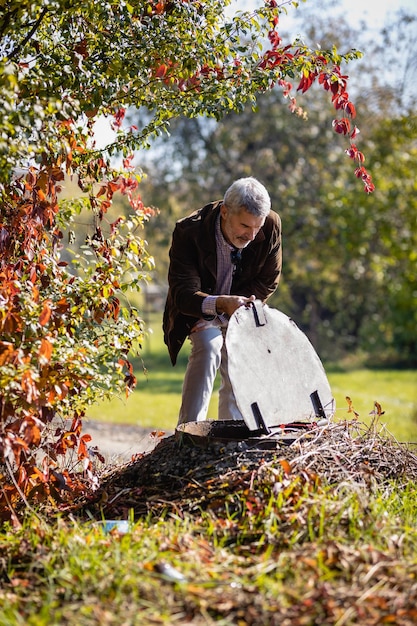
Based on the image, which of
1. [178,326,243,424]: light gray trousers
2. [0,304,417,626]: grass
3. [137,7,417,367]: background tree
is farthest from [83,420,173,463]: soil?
[137,7,417,367]: background tree

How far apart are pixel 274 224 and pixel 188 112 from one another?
97 centimetres

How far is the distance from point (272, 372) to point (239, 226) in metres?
0.86

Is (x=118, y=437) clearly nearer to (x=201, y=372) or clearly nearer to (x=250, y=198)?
(x=201, y=372)

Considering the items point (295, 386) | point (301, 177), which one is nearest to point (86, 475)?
point (295, 386)

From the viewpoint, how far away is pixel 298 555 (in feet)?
10.0

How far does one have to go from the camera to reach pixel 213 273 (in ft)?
16.0

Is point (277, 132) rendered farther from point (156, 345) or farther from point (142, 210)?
point (142, 210)

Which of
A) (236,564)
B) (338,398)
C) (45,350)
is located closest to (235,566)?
(236,564)

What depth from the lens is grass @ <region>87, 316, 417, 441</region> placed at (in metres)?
11.0

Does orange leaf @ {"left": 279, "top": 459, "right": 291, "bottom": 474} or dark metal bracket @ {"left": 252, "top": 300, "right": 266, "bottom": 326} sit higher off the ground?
dark metal bracket @ {"left": 252, "top": 300, "right": 266, "bottom": 326}

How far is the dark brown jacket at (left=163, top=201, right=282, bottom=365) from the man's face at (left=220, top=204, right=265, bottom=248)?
10cm

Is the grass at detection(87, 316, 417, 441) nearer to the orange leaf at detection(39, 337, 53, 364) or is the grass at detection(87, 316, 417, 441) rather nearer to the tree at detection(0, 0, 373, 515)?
the tree at detection(0, 0, 373, 515)

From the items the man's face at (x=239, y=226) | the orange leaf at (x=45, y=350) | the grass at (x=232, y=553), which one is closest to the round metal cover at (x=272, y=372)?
the grass at (x=232, y=553)

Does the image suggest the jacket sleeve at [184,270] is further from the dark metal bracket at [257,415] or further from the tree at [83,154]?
the dark metal bracket at [257,415]
